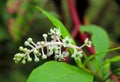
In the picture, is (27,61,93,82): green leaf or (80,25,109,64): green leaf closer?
(27,61,93,82): green leaf

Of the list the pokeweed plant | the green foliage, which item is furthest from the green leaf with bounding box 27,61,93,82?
the green foliage

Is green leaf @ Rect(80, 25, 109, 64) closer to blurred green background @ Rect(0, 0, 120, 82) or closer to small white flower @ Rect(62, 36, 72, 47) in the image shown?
small white flower @ Rect(62, 36, 72, 47)

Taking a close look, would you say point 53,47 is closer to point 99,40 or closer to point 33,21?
point 99,40

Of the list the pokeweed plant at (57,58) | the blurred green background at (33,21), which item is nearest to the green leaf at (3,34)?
the blurred green background at (33,21)

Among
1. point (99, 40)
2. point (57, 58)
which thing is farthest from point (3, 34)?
point (57, 58)

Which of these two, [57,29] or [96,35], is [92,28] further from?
[57,29]

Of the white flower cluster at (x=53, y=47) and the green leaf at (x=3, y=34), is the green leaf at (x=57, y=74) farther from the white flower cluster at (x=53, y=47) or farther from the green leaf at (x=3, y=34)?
the green leaf at (x=3, y=34)
